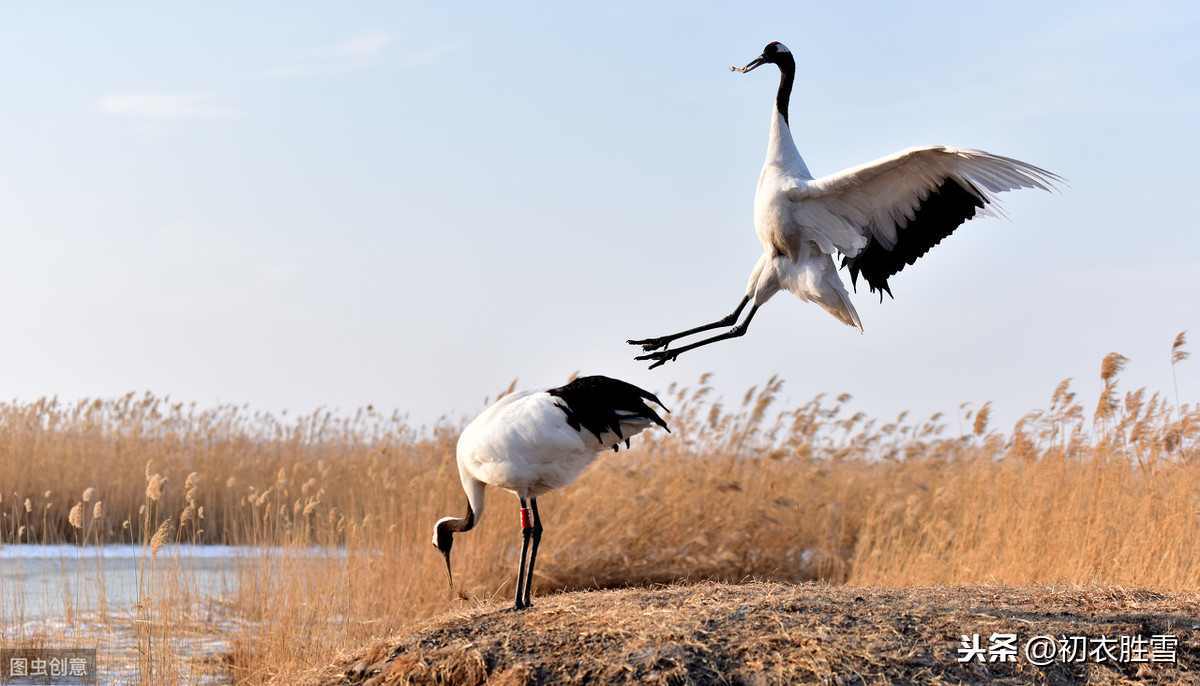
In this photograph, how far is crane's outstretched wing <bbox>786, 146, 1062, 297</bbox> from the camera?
3.89 m

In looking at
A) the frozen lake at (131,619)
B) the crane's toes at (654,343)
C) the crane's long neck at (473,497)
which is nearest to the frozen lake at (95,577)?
the frozen lake at (131,619)

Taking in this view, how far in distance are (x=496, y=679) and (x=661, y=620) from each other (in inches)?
24.8

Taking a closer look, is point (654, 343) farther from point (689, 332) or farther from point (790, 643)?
point (790, 643)

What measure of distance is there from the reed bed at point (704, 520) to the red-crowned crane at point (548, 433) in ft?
2.71

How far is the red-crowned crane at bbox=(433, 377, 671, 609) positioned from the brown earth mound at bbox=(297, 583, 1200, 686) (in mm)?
673

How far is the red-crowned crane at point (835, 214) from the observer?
405 centimetres

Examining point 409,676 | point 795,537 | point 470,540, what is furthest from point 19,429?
point 409,676

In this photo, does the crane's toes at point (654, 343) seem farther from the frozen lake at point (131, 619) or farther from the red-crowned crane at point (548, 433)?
the frozen lake at point (131, 619)

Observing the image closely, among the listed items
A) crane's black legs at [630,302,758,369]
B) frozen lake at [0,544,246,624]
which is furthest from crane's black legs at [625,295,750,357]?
frozen lake at [0,544,246,624]

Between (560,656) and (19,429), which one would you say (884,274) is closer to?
(560,656)

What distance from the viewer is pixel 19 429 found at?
430 inches

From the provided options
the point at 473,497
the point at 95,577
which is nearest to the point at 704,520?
the point at 473,497

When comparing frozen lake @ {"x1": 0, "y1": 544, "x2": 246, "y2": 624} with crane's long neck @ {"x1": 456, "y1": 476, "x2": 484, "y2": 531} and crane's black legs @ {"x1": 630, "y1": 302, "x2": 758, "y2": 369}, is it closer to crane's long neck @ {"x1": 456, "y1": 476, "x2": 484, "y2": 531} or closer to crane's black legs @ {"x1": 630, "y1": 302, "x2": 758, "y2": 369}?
crane's long neck @ {"x1": 456, "y1": 476, "x2": 484, "y2": 531}

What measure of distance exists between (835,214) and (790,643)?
1748 mm
